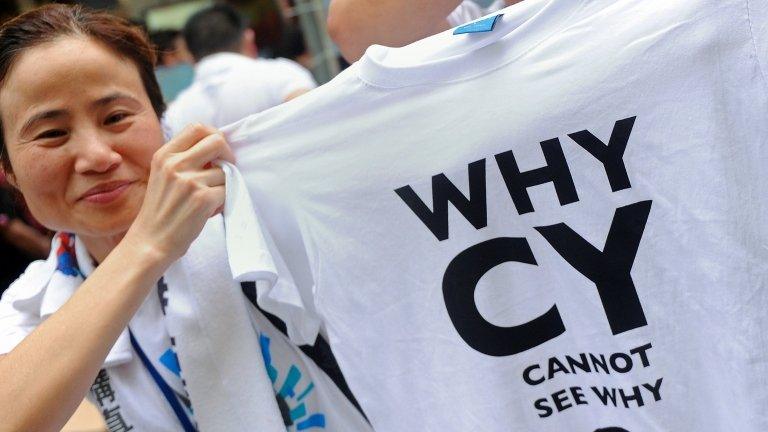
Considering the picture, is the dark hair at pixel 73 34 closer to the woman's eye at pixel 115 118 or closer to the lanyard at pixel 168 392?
the woman's eye at pixel 115 118

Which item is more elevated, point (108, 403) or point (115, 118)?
point (115, 118)

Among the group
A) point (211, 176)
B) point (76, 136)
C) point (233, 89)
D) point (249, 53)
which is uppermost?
point (249, 53)

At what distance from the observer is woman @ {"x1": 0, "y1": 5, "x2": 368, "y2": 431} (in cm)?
108

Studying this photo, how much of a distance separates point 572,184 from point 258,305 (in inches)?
20.3

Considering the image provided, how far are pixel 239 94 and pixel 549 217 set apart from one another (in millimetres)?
1877

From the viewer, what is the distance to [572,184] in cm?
109

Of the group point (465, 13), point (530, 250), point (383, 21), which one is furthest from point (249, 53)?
point (530, 250)

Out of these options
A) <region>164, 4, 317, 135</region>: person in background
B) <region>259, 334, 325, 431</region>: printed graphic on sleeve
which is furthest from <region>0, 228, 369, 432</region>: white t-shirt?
<region>164, 4, 317, 135</region>: person in background

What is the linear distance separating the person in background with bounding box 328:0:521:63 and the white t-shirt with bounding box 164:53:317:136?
1.35 m

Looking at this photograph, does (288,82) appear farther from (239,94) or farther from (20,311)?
(20,311)

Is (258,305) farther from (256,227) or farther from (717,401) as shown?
(717,401)

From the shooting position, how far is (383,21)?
1341 millimetres

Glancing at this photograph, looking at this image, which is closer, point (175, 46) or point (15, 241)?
point (15, 241)

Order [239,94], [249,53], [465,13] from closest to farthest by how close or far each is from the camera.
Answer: [465,13] → [239,94] → [249,53]
